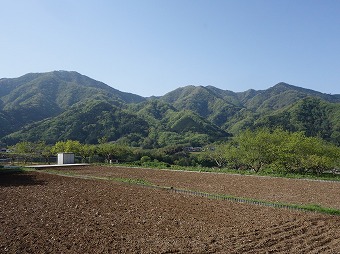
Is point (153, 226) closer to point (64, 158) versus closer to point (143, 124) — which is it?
point (64, 158)

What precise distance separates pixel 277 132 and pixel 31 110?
110 m

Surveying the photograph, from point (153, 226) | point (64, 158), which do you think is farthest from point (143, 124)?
point (153, 226)

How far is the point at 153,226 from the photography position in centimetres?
919

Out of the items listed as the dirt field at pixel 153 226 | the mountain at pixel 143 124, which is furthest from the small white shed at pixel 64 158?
the mountain at pixel 143 124

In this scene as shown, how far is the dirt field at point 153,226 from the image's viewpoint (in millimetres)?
7328

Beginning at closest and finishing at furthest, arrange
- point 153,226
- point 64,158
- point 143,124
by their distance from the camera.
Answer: point 153,226
point 64,158
point 143,124

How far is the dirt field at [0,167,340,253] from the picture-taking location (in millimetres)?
7328

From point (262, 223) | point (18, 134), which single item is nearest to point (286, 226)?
point (262, 223)

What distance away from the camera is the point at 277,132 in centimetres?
3553

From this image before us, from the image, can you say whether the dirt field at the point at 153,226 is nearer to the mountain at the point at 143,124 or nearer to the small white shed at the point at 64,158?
the small white shed at the point at 64,158

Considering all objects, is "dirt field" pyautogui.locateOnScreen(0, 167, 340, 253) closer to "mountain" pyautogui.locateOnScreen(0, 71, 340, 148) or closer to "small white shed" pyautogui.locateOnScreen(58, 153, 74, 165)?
"small white shed" pyautogui.locateOnScreen(58, 153, 74, 165)

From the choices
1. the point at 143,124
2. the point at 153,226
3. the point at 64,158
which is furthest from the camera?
the point at 143,124

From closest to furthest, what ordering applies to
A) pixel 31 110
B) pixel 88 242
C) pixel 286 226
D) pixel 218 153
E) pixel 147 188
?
pixel 88 242 < pixel 286 226 < pixel 147 188 < pixel 218 153 < pixel 31 110

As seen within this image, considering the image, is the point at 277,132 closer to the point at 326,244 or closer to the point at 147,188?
the point at 147,188
